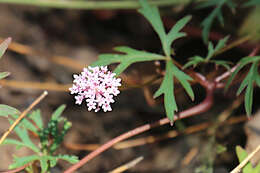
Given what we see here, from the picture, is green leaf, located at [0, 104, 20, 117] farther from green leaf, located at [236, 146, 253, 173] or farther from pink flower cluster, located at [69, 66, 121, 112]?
green leaf, located at [236, 146, 253, 173]

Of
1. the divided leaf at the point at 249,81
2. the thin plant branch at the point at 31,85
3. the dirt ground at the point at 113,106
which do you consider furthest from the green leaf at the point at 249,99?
the thin plant branch at the point at 31,85

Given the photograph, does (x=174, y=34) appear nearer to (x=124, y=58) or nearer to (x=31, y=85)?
(x=124, y=58)

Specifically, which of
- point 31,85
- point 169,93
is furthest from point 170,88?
point 31,85

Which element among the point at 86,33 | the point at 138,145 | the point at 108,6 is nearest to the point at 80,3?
the point at 108,6

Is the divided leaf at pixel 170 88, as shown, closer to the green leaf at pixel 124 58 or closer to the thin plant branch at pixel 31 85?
the green leaf at pixel 124 58

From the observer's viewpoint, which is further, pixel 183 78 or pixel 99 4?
pixel 99 4
